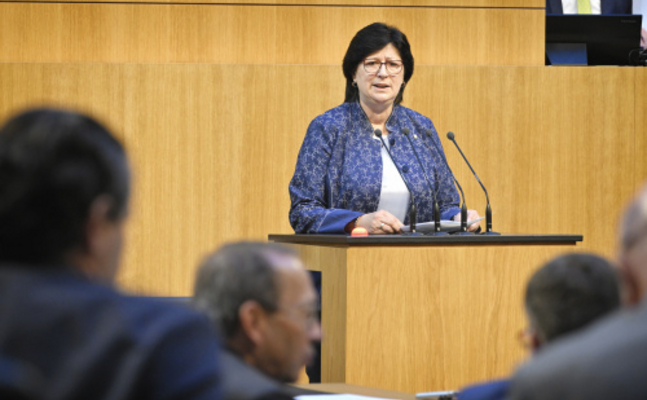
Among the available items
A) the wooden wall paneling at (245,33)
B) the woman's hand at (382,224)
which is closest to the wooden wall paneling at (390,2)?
the wooden wall paneling at (245,33)

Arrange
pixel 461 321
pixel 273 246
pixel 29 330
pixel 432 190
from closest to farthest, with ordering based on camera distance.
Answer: pixel 29 330 < pixel 273 246 < pixel 461 321 < pixel 432 190

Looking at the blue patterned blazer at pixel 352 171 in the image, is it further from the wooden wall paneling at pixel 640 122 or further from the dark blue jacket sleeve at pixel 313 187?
the wooden wall paneling at pixel 640 122

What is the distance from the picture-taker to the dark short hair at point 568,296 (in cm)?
160

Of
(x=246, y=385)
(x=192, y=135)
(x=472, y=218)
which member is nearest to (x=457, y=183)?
(x=472, y=218)

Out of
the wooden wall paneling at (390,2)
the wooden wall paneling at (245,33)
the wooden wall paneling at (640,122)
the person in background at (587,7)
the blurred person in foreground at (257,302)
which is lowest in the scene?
the blurred person in foreground at (257,302)

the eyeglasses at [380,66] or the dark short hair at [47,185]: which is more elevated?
the eyeglasses at [380,66]

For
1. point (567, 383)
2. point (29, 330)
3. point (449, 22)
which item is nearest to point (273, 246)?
point (29, 330)

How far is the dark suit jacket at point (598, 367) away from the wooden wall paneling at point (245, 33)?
4983 millimetres

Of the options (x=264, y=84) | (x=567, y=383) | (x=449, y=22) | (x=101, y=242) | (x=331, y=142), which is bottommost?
(x=567, y=383)

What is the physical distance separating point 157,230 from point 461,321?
2.54 meters

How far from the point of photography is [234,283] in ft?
5.05

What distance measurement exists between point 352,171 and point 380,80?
459 millimetres

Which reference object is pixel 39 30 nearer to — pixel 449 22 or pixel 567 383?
pixel 449 22

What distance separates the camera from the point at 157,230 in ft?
18.4
